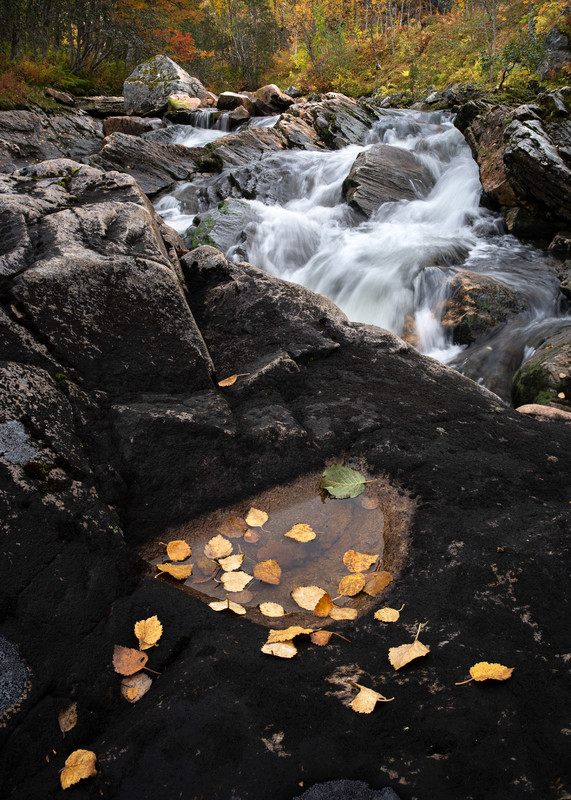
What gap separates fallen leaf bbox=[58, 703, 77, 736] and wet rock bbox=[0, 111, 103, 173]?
13243 mm

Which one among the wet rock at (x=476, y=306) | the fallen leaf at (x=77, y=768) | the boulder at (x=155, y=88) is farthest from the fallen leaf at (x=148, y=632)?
the boulder at (x=155, y=88)

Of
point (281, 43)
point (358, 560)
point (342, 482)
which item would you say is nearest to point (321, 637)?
point (358, 560)

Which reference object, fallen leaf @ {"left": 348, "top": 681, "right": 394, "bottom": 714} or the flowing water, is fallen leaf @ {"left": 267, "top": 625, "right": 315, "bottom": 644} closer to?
fallen leaf @ {"left": 348, "top": 681, "right": 394, "bottom": 714}

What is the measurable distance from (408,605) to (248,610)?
60 cm

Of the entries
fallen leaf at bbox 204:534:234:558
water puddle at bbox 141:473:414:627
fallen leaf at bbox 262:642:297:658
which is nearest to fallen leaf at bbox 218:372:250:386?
water puddle at bbox 141:473:414:627

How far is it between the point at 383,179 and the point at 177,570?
34.9 feet

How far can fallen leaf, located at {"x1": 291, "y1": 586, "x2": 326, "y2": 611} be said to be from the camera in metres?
1.82

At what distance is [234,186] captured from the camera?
10.8 meters

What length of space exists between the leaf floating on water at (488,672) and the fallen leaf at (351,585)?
1.84 ft

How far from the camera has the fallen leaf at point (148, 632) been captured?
1.52 m

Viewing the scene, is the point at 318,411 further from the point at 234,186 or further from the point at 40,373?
the point at 234,186

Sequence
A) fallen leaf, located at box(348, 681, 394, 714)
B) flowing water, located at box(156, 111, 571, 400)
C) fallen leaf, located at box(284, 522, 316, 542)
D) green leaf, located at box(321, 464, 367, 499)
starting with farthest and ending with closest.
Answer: flowing water, located at box(156, 111, 571, 400)
green leaf, located at box(321, 464, 367, 499)
fallen leaf, located at box(284, 522, 316, 542)
fallen leaf, located at box(348, 681, 394, 714)

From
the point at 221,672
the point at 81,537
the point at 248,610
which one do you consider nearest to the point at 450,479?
the point at 248,610

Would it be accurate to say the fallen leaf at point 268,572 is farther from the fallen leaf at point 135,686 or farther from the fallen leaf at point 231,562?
the fallen leaf at point 135,686
